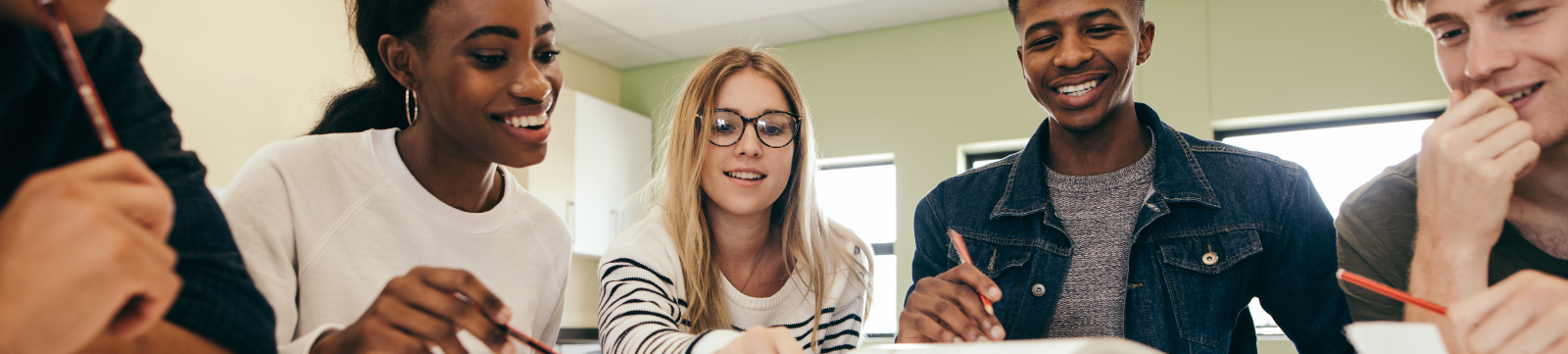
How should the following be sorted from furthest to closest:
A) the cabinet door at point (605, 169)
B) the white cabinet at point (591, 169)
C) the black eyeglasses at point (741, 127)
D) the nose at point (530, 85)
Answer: the cabinet door at point (605, 169) → the white cabinet at point (591, 169) → the black eyeglasses at point (741, 127) → the nose at point (530, 85)

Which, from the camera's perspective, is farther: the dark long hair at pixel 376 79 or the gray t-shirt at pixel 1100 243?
the gray t-shirt at pixel 1100 243

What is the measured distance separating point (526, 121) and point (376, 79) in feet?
0.98

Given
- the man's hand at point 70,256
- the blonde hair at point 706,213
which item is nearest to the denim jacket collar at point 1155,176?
the blonde hair at point 706,213

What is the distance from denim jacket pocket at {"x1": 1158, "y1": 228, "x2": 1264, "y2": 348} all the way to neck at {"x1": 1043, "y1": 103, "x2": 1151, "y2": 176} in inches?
7.2

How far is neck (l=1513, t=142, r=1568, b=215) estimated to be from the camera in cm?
100

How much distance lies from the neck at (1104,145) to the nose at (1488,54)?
0.47 meters

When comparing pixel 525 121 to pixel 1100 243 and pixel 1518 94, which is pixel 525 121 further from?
pixel 1518 94

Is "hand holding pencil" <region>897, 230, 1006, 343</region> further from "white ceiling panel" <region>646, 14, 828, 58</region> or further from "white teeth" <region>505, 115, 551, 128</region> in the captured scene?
"white ceiling panel" <region>646, 14, 828, 58</region>

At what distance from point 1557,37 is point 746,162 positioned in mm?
1011

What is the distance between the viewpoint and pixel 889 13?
14.2ft

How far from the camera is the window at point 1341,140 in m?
3.56

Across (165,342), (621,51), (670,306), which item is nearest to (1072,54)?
(670,306)

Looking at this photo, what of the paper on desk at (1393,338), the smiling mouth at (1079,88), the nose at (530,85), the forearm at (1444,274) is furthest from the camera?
the smiling mouth at (1079,88)

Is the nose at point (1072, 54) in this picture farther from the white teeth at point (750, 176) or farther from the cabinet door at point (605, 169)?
the cabinet door at point (605, 169)
